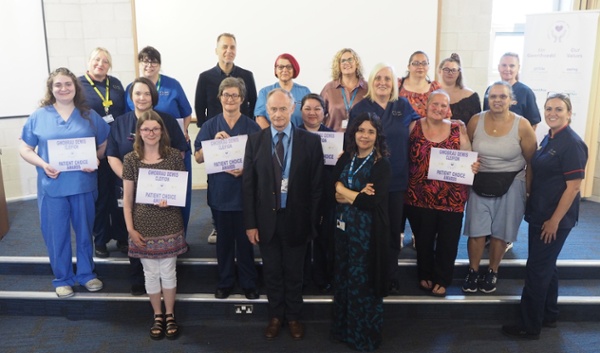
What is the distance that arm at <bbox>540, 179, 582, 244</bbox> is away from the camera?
289 centimetres

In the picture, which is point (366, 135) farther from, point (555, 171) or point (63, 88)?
point (63, 88)

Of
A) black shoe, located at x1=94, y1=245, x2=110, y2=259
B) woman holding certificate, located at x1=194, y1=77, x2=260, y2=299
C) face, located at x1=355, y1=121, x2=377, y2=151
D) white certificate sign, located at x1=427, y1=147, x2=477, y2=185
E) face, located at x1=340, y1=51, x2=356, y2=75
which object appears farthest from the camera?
black shoe, located at x1=94, y1=245, x2=110, y2=259

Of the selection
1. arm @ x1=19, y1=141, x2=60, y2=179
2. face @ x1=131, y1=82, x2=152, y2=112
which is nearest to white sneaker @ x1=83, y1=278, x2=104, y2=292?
arm @ x1=19, y1=141, x2=60, y2=179

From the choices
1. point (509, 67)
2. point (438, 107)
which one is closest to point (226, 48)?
point (438, 107)

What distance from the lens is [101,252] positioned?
3984 millimetres

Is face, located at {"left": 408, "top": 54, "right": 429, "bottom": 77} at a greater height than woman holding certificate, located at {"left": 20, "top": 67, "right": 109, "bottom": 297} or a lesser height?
greater

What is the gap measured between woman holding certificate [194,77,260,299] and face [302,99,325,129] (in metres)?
0.35

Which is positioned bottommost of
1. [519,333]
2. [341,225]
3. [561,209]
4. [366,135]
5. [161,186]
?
[519,333]

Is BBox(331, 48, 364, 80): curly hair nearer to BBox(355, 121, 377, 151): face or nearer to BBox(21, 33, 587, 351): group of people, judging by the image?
BBox(21, 33, 587, 351): group of people

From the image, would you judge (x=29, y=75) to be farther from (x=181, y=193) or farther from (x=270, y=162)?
(x=270, y=162)

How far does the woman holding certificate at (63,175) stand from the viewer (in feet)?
10.8

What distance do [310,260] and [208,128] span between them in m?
1.28

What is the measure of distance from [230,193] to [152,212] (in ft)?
1.73

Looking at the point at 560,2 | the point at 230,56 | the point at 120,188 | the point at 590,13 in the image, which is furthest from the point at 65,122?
the point at 560,2
